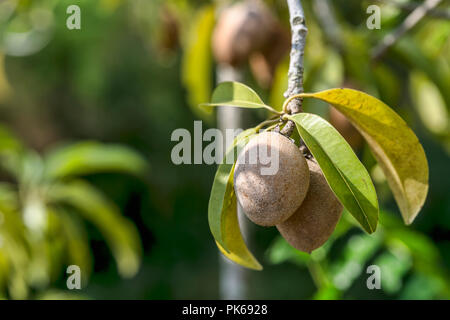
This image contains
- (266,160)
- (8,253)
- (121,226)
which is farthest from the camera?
(121,226)

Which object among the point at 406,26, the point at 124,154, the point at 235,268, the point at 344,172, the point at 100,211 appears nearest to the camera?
the point at 344,172

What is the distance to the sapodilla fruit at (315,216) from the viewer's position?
434 mm

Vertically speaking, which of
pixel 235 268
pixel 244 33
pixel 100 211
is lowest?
pixel 235 268

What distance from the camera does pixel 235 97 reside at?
48 cm

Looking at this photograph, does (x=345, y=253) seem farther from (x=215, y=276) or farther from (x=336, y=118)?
(x=215, y=276)

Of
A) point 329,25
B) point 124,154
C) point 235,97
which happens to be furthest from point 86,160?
point 235,97

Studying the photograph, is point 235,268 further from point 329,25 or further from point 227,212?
point 227,212

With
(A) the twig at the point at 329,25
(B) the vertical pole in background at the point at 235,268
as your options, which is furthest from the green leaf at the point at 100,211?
(A) the twig at the point at 329,25

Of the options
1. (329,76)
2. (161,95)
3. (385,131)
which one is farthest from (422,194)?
(161,95)

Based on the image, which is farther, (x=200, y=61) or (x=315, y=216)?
(x=200, y=61)

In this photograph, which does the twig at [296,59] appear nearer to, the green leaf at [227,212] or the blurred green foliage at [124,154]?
the green leaf at [227,212]

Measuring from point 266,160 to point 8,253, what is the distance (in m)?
0.92

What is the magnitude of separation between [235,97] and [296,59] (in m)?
0.08

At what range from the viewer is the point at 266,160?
41 centimetres
